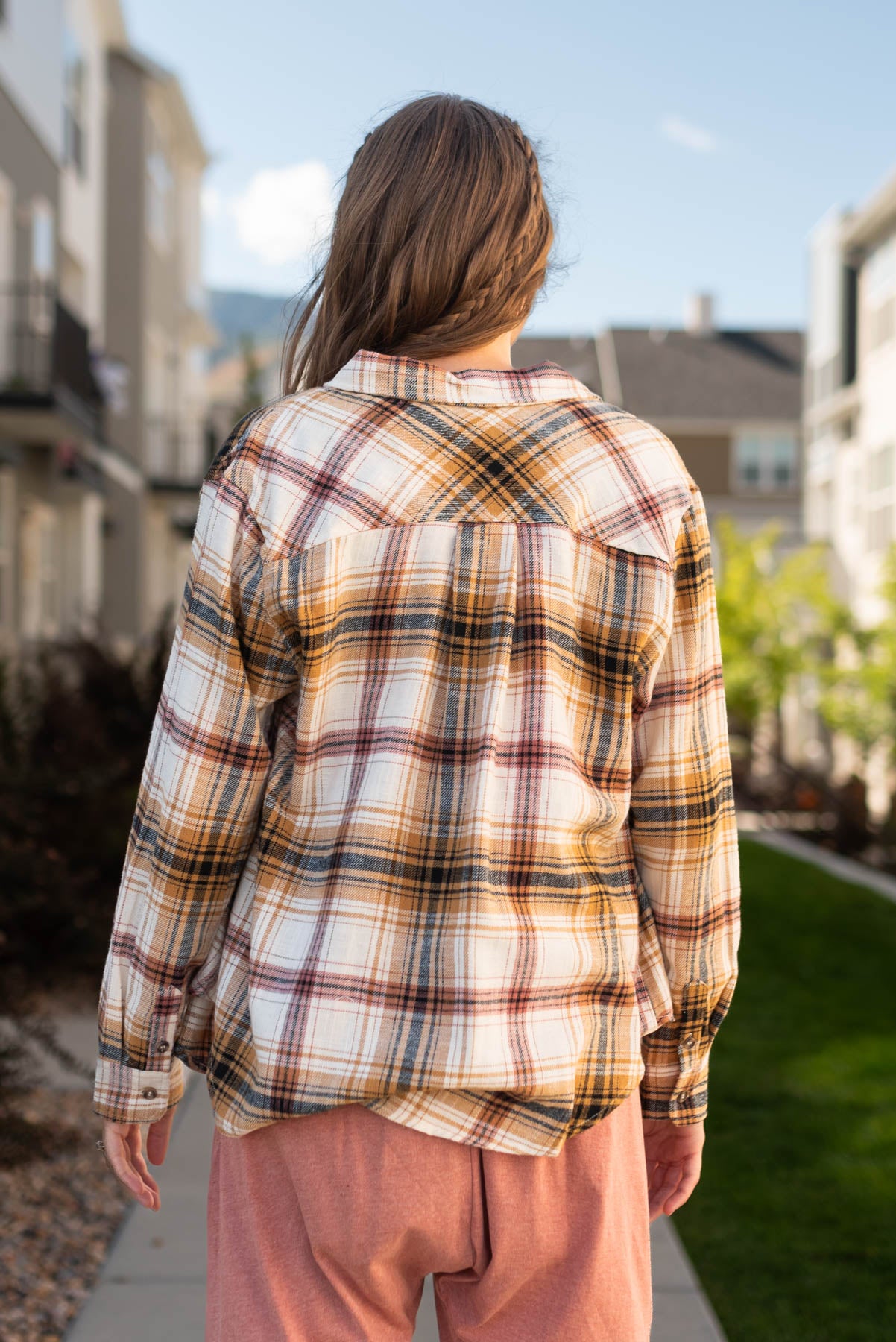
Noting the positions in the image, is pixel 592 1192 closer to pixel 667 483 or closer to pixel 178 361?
pixel 667 483

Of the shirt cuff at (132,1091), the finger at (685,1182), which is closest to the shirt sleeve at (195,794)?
the shirt cuff at (132,1091)

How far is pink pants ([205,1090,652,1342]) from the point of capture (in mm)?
1311

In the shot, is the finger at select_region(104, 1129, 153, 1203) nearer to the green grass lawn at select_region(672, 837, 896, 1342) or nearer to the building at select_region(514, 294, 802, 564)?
the green grass lawn at select_region(672, 837, 896, 1342)

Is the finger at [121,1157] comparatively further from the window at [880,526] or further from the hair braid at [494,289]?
the window at [880,526]

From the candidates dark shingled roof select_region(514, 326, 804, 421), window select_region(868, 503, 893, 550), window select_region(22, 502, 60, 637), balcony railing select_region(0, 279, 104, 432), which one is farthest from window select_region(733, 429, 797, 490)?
balcony railing select_region(0, 279, 104, 432)

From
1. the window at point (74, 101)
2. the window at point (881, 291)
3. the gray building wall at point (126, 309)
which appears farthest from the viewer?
the window at point (881, 291)

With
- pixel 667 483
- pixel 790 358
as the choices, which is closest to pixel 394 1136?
pixel 667 483

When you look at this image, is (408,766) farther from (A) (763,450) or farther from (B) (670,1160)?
(A) (763,450)

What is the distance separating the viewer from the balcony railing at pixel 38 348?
41.0 ft

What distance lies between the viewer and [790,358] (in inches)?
1656

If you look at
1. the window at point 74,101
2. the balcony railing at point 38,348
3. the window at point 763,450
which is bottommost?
the balcony railing at point 38,348

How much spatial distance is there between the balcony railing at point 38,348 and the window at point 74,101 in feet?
9.45

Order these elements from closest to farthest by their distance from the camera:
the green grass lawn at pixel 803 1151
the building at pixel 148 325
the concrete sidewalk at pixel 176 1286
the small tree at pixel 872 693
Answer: the concrete sidewalk at pixel 176 1286 → the green grass lawn at pixel 803 1151 → the small tree at pixel 872 693 → the building at pixel 148 325

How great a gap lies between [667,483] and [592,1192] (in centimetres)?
78
